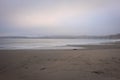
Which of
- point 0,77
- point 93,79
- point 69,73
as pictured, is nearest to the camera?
point 93,79

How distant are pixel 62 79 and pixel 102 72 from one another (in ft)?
4.88

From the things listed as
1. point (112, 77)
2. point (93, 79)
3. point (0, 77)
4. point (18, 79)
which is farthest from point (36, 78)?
point (112, 77)

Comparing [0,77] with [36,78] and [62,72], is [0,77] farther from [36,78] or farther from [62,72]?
[62,72]

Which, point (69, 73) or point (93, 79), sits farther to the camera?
point (69, 73)

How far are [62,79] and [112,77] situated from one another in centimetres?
133

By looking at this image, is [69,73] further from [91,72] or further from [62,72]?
[91,72]

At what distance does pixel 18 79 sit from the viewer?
5816 mm

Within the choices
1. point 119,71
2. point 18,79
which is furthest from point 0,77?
point 119,71

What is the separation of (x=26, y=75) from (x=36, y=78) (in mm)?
510

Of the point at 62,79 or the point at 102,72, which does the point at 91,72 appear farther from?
the point at 62,79

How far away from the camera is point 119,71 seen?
6.80m

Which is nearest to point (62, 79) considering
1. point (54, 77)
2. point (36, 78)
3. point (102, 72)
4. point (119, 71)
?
point (54, 77)

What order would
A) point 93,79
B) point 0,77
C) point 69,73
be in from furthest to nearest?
point 69,73 → point 0,77 → point 93,79

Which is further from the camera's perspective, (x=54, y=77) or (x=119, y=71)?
(x=119, y=71)
